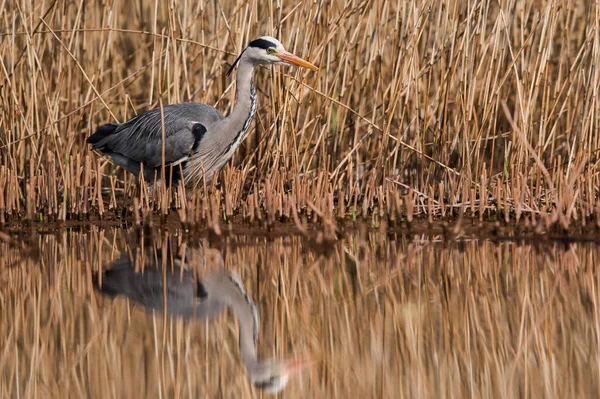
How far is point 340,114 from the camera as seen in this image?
6.88 m

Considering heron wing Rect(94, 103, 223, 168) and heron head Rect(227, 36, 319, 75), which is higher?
heron head Rect(227, 36, 319, 75)

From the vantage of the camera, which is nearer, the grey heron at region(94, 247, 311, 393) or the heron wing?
the grey heron at region(94, 247, 311, 393)

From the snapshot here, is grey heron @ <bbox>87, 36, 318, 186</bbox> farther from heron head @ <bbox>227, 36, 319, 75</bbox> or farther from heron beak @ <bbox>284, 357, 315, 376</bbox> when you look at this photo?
heron beak @ <bbox>284, 357, 315, 376</bbox>

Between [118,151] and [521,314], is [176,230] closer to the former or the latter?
[118,151]

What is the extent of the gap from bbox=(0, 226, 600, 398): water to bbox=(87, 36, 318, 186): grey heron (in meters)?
0.95

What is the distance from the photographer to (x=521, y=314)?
4055 millimetres

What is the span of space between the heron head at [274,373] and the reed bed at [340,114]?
1.97 m

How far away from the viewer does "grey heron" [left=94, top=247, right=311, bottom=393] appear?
412 cm

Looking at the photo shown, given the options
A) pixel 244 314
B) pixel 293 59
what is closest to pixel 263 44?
pixel 293 59

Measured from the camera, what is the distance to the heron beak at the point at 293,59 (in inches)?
243

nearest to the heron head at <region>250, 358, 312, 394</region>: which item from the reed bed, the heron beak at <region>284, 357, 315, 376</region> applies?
the heron beak at <region>284, 357, 315, 376</region>

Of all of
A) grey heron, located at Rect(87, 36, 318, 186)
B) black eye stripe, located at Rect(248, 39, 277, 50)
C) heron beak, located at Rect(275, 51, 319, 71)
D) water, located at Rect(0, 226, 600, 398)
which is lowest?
water, located at Rect(0, 226, 600, 398)

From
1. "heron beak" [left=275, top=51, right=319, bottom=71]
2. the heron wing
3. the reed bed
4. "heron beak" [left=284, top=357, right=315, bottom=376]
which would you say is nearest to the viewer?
"heron beak" [left=284, top=357, right=315, bottom=376]

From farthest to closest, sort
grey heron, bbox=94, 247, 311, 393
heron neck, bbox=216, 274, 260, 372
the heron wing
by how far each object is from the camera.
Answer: the heron wing → grey heron, bbox=94, 247, 311, 393 → heron neck, bbox=216, 274, 260, 372
